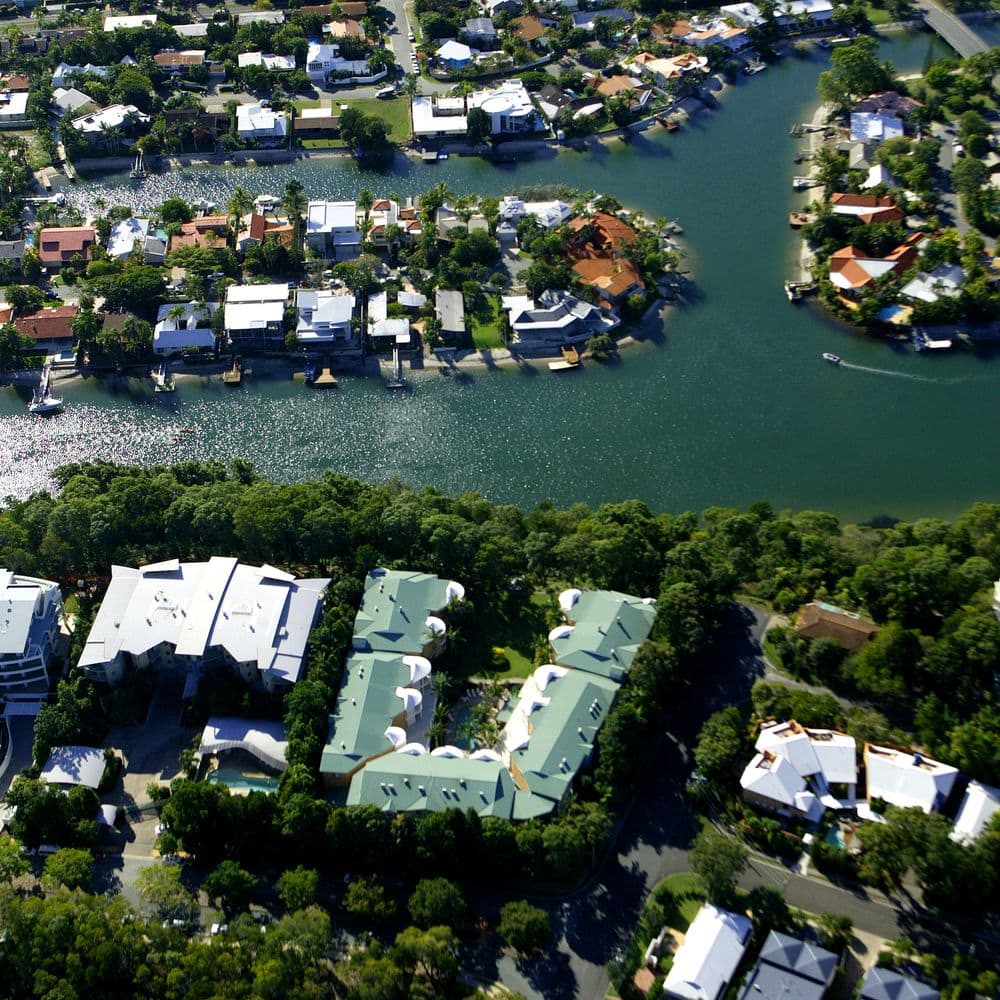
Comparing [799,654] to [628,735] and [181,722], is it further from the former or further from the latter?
[181,722]

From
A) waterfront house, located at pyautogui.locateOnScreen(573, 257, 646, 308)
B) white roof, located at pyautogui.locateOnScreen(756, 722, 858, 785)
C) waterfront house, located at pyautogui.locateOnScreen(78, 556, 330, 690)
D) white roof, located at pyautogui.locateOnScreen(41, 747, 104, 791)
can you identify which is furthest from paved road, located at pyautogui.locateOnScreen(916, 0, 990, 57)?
white roof, located at pyautogui.locateOnScreen(41, 747, 104, 791)

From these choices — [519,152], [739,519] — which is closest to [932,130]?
[519,152]

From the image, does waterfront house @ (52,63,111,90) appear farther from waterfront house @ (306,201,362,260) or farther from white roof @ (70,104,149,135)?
waterfront house @ (306,201,362,260)

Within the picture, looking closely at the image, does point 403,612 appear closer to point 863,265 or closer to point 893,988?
point 893,988

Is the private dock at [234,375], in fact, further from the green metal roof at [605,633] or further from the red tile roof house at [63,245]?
the green metal roof at [605,633]

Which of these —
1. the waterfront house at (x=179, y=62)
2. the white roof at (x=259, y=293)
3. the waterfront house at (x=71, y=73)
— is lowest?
the white roof at (x=259, y=293)

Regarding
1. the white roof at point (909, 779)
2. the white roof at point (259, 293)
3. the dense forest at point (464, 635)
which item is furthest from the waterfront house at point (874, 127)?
the white roof at point (909, 779)
